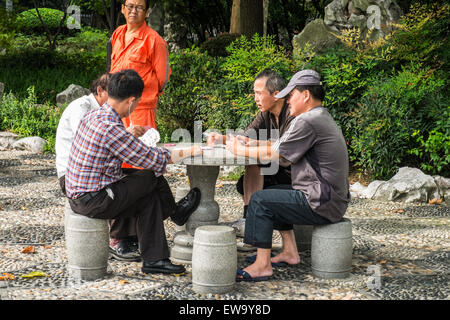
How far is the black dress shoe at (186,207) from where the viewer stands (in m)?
4.88

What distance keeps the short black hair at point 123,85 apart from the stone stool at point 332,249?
68.2 inches

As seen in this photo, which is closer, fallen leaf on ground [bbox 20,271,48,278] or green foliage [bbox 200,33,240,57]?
fallen leaf on ground [bbox 20,271,48,278]

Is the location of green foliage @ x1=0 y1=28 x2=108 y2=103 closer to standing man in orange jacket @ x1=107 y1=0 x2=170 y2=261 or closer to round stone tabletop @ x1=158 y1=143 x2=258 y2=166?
standing man in orange jacket @ x1=107 y1=0 x2=170 y2=261

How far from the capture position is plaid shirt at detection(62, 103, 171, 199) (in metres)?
4.20

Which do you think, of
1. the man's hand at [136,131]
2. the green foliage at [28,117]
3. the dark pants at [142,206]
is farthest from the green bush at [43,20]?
the dark pants at [142,206]

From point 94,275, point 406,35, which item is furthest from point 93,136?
point 406,35

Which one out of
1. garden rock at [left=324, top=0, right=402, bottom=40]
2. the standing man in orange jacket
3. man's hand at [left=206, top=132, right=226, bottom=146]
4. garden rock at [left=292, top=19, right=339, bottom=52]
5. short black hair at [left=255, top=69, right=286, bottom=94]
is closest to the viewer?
short black hair at [left=255, top=69, right=286, bottom=94]

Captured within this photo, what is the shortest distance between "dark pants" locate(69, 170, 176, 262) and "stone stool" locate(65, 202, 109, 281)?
7 centimetres

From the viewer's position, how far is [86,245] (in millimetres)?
4305

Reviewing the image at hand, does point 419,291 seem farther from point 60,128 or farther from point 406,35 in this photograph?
point 406,35

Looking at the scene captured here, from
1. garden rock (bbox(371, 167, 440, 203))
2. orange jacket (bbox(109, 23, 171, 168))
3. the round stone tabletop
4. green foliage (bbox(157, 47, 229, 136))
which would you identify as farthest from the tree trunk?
the round stone tabletop

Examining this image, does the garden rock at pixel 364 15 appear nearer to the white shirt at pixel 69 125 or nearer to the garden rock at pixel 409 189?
the garden rock at pixel 409 189

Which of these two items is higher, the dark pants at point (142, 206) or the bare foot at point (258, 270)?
the dark pants at point (142, 206)

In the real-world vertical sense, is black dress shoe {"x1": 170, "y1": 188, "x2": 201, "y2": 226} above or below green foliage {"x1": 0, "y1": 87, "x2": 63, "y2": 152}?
below
